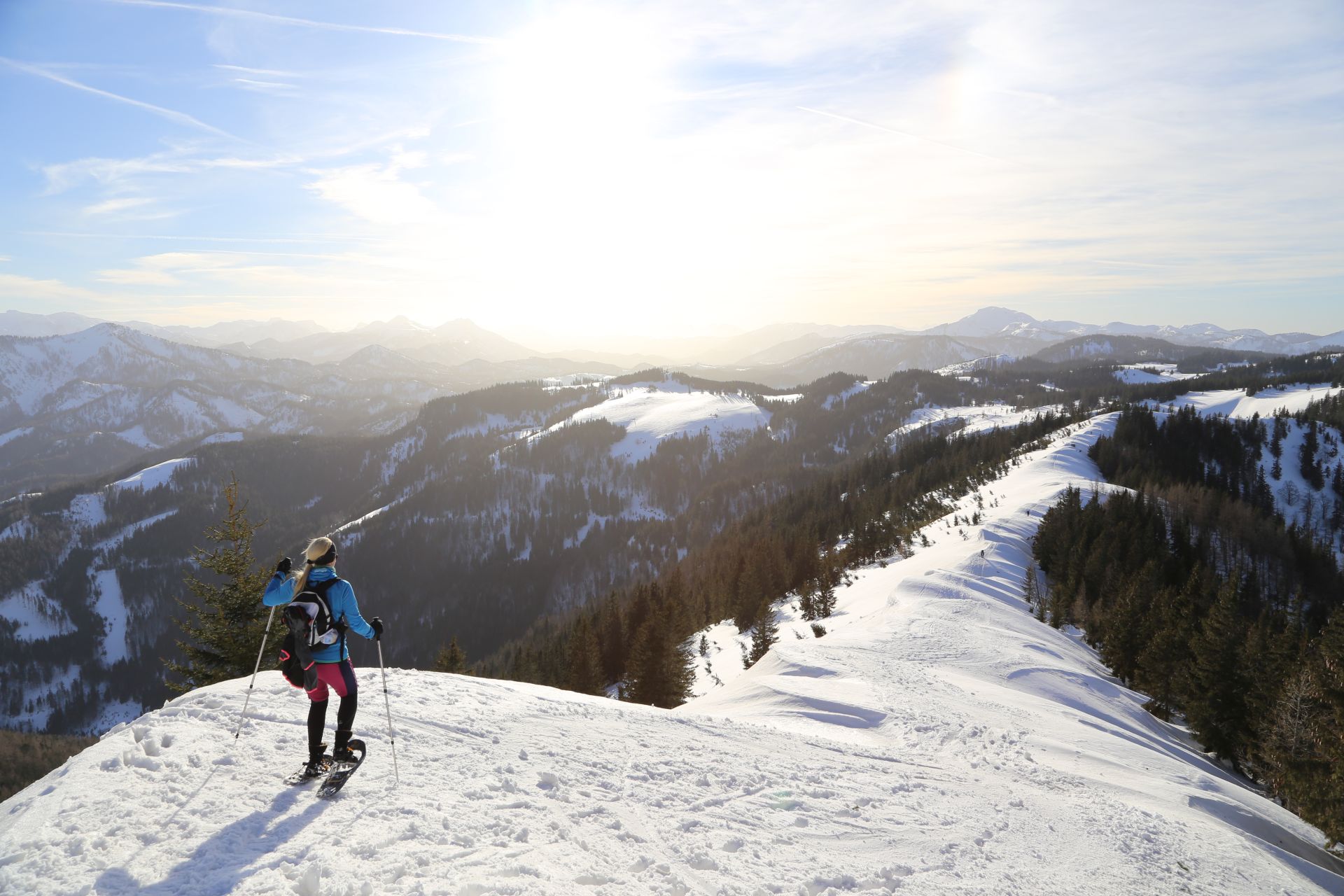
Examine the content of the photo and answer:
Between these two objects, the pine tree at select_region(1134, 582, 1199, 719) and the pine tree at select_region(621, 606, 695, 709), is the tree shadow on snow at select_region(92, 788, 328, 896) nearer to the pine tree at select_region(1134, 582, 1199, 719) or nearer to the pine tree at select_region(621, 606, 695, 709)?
the pine tree at select_region(621, 606, 695, 709)


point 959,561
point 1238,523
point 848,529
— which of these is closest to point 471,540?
point 848,529

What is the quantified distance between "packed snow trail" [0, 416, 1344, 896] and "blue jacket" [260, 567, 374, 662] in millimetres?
1713

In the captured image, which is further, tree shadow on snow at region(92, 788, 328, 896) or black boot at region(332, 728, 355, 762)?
black boot at region(332, 728, 355, 762)

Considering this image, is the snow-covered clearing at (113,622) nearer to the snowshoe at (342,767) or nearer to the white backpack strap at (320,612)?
the snowshoe at (342,767)

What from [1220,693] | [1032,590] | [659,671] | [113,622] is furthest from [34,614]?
[1220,693]

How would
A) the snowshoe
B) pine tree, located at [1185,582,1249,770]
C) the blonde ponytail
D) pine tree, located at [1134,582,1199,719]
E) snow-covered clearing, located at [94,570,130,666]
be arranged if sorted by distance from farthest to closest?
snow-covered clearing, located at [94,570,130,666], pine tree, located at [1134,582,1199,719], pine tree, located at [1185,582,1249,770], the blonde ponytail, the snowshoe

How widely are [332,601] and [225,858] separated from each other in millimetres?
2956

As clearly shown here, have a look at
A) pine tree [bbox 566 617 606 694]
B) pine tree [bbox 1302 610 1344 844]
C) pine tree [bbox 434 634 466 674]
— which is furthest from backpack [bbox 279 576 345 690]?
pine tree [bbox 566 617 606 694]

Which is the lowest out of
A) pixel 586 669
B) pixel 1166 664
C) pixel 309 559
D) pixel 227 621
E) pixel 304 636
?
pixel 586 669

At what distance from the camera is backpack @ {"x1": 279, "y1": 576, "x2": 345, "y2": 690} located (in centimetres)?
A: 767

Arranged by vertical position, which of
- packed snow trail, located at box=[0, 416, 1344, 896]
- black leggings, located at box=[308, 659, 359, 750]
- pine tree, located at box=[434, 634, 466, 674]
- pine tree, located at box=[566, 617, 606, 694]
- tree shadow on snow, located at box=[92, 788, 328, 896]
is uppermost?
Result: black leggings, located at box=[308, 659, 359, 750]

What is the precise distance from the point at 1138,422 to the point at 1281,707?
133 m

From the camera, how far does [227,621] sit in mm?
20938

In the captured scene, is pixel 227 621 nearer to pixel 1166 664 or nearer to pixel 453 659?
pixel 453 659
